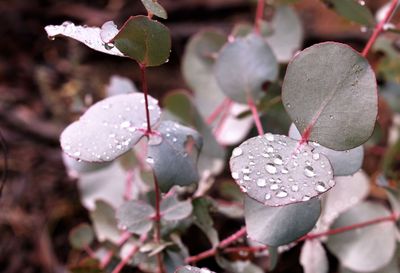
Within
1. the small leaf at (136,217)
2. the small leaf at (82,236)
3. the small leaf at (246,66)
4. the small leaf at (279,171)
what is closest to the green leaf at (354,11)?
the small leaf at (246,66)

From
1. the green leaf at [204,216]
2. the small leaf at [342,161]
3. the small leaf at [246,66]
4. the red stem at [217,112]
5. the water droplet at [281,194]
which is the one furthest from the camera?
the red stem at [217,112]

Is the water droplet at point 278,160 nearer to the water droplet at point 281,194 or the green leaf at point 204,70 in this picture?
the water droplet at point 281,194

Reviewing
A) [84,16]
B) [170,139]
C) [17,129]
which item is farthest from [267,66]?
[84,16]

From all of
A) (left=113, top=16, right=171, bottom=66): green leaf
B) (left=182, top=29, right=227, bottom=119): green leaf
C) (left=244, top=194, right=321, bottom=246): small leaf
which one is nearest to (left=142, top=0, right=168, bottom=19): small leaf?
(left=113, top=16, right=171, bottom=66): green leaf

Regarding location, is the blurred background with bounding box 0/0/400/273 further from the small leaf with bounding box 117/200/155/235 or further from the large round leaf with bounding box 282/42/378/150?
the large round leaf with bounding box 282/42/378/150

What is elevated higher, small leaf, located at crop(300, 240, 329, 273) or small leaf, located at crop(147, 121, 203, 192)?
small leaf, located at crop(147, 121, 203, 192)

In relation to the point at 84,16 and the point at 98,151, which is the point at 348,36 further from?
the point at 98,151
